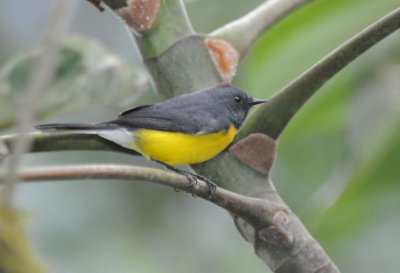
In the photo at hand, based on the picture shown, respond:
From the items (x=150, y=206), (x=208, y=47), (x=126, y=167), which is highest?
(x=126, y=167)

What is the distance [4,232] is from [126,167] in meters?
0.38

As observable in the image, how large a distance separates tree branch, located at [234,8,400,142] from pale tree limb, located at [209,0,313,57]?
11.4 inches

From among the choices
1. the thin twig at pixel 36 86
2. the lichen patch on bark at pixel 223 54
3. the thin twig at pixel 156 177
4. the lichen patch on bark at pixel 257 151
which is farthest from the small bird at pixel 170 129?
the thin twig at pixel 36 86

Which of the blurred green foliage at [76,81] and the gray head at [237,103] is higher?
the blurred green foliage at [76,81]

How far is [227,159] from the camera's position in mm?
1822

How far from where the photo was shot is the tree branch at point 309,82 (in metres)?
1.53

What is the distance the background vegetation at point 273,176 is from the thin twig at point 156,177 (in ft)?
0.26

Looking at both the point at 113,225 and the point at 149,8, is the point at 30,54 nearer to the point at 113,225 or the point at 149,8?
the point at 149,8

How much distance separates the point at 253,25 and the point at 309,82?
39 centimetres

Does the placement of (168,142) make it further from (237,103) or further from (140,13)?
(140,13)

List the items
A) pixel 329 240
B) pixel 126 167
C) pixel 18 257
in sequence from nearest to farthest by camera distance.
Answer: pixel 18 257
pixel 126 167
pixel 329 240

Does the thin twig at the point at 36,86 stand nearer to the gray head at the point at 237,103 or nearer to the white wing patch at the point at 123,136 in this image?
the white wing patch at the point at 123,136

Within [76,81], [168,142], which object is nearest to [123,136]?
[168,142]

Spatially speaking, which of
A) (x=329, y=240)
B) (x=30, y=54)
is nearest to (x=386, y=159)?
(x=329, y=240)
